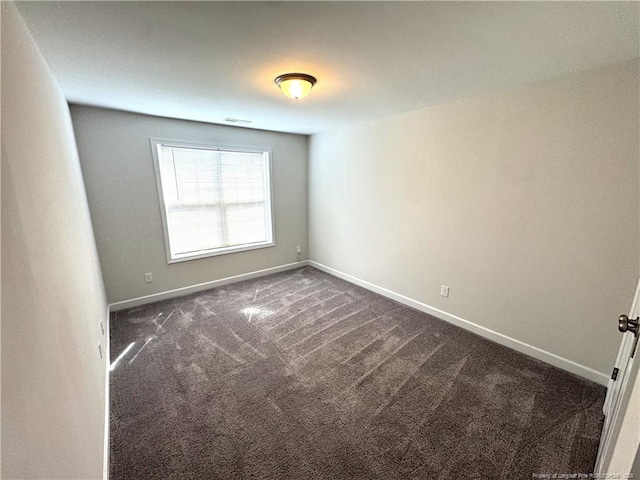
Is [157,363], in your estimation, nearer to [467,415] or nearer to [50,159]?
[50,159]

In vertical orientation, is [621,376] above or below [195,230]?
below

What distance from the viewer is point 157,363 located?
2.15 m

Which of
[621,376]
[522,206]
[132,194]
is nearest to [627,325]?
[621,376]

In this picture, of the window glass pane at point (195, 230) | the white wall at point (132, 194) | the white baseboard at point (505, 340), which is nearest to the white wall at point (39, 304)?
the white wall at point (132, 194)

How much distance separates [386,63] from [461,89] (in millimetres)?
875

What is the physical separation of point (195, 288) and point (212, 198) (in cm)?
123

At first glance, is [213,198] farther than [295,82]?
Yes

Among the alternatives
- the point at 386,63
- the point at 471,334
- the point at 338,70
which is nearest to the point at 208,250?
the point at 338,70

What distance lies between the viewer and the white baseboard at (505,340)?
1.97 metres

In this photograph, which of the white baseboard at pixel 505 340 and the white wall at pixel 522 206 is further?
the white baseboard at pixel 505 340

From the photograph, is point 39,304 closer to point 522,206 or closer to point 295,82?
point 295,82

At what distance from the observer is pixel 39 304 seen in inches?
34.8

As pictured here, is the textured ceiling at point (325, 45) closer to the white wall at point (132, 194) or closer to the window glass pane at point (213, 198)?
the white wall at point (132, 194)

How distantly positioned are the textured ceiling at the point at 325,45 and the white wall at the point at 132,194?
20.0 inches
